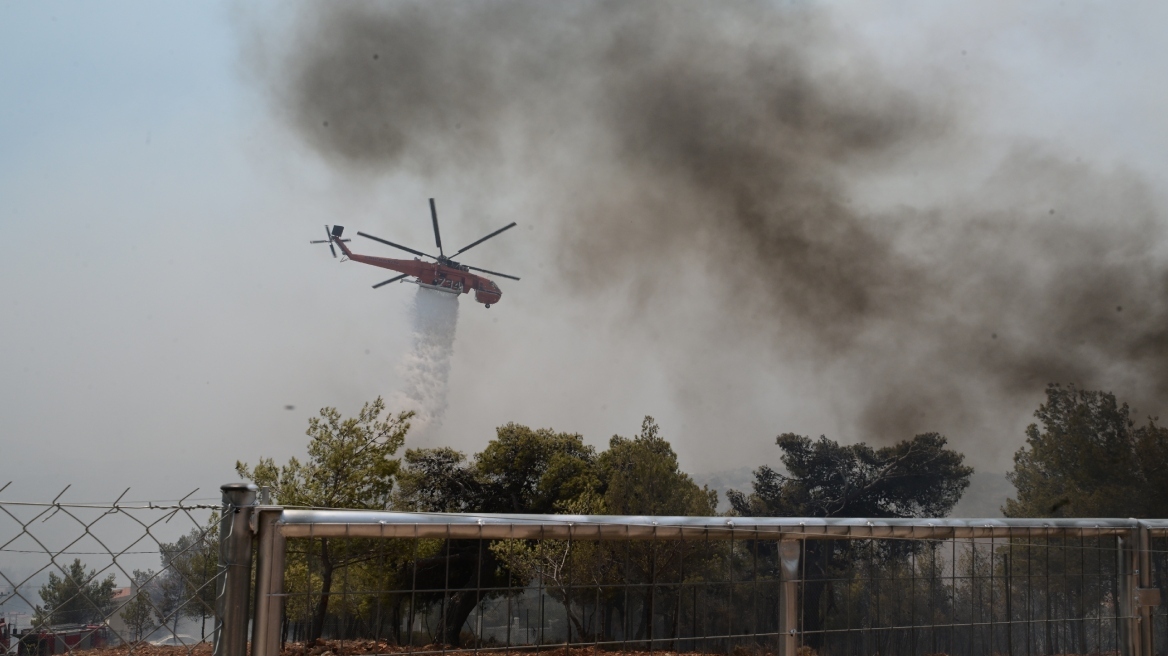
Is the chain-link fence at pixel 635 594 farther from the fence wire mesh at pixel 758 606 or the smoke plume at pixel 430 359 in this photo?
the smoke plume at pixel 430 359

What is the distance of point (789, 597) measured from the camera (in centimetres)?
384

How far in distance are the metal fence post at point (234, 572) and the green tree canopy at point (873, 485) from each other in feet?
163

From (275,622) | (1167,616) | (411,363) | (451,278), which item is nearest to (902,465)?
(451,278)

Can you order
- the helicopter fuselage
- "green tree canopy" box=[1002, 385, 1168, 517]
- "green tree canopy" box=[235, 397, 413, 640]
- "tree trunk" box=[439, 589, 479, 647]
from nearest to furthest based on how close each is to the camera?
"tree trunk" box=[439, 589, 479, 647], "green tree canopy" box=[235, 397, 413, 640], "green tree canopy" box=[1002, 385, 1168, 517], the helicopter fuselage

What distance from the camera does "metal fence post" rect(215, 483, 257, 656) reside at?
283cm

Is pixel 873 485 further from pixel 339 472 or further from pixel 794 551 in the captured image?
pixel 794 551

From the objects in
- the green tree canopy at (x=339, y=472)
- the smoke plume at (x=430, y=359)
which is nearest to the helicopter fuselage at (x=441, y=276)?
the smoke plume at (x=430, y=359)

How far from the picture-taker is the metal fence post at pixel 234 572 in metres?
2.83

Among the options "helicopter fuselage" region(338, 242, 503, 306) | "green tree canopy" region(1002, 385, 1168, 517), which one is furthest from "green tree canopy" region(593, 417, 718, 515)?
"green tree canopy" region(1002, 385, 1168, 517)

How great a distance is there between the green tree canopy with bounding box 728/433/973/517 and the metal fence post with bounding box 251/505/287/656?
49476 mm

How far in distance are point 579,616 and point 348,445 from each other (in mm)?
17333

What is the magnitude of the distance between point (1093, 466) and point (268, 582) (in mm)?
48926

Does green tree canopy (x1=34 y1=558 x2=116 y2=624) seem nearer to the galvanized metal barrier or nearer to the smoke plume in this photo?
the galvanized metal barrier

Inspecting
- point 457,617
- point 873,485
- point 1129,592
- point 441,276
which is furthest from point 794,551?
point 873,485
